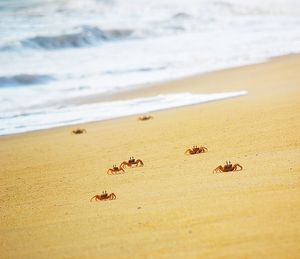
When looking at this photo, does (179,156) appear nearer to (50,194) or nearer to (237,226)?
(50,194)

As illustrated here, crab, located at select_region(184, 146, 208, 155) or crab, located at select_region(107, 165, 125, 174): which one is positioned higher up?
crab, located at select_region(184, 146, 208, 155)

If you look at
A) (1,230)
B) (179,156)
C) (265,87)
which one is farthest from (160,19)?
(1,230)

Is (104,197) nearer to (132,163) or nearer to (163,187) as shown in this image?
(163,187)

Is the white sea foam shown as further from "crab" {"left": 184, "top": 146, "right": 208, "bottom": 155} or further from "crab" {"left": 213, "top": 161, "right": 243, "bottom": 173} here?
"crab" {"left": 213, "top": 161, "right": 243, "bottom": 173}

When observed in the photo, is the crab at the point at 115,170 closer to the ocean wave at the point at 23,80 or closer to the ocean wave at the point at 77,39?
the ocean wave at the point at 23,80

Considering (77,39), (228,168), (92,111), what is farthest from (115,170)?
(77,39)

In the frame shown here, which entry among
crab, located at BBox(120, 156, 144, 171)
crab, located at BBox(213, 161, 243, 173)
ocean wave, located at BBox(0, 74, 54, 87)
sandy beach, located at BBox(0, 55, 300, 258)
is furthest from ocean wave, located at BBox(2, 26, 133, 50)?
crab, located at BBox(213, 161, 243, 173)
